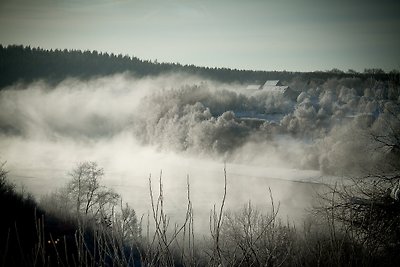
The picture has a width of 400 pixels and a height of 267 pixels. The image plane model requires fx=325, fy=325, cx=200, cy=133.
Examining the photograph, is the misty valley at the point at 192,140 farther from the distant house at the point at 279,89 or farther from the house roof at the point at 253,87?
the house roof at the point at 253,87

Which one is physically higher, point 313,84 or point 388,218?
point 313,84

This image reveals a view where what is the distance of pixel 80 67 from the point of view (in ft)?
345

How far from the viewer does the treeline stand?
95062 millimetres

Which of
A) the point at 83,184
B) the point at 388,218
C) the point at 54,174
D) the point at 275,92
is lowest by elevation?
the point at 54,174

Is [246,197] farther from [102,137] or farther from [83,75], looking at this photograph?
[83,75]

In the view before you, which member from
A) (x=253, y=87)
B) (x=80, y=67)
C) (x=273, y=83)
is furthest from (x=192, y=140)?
(x=80, y=67)

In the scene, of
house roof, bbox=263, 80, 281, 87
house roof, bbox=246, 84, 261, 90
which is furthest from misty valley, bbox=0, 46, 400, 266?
house roof, bbox=246, 84, 261, 90

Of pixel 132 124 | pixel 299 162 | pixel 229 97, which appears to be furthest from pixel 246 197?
pixel 132 124

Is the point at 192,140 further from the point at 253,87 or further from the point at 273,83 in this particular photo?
the point at 253,87

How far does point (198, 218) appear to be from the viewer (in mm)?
43531

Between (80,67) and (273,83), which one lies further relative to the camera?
(80,67)

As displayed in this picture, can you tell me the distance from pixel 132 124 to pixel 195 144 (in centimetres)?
3255

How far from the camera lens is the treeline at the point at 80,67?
9506 centimetres

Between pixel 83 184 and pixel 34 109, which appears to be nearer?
pixel 83 184
